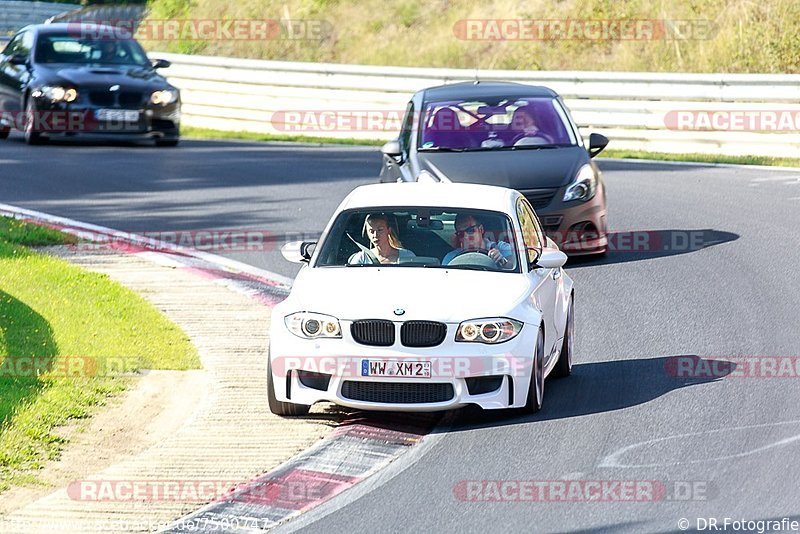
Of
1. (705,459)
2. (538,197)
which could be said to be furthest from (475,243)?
(538,197)

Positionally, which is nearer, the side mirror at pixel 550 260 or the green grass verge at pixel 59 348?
the green grass verge at pixel 59 348

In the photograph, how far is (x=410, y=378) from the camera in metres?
8.59

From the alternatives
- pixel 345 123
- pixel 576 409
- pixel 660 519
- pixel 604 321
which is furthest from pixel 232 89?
pixel 660 519

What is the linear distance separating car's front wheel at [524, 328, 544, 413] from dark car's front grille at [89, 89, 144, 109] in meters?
14.3

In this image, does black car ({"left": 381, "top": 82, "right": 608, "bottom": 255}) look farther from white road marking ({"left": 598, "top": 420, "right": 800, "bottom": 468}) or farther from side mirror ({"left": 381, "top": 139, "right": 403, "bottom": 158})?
white road marking ({"left": 598, "top": 420, "right": 800, "bottom": 468})

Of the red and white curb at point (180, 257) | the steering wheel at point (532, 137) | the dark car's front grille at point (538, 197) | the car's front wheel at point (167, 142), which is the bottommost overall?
the car's front wheel at point (167, 142)

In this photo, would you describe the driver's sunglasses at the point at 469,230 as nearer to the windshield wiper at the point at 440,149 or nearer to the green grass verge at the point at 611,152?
the windshield wiper at the point at 440,149

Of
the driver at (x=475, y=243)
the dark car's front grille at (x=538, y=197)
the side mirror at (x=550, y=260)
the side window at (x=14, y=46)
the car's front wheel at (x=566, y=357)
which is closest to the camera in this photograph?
the side mirror at (x=550, y=260)

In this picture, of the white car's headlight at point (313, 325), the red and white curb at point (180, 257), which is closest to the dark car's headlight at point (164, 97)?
the red and white curb at point (180, 257)

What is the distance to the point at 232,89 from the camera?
28.0m

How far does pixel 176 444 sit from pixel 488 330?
1.90 m

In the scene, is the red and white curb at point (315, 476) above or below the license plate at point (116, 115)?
above

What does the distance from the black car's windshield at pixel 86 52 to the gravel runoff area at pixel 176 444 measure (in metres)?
12.8

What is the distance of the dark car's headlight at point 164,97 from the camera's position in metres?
22.4
